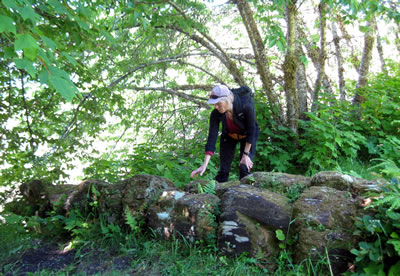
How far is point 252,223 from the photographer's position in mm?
2982

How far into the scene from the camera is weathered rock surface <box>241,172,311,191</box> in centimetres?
354

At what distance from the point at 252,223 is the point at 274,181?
800 millimetres

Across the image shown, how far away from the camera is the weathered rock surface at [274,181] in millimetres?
3544

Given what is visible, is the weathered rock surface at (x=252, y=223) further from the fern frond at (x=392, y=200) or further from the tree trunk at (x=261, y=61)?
the tree trunk at (x=261, y=61)

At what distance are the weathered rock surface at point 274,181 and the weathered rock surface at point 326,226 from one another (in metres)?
0.53

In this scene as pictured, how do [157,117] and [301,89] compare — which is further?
[157,117]

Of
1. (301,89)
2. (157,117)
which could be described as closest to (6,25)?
(301,89)

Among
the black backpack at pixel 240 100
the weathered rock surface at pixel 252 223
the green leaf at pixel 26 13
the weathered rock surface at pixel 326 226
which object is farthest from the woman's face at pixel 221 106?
the green leaf at pixel 26 13

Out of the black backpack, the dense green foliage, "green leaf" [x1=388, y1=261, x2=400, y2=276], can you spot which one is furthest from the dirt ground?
the black backpack

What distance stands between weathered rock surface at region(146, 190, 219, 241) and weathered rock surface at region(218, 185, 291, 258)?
17cm

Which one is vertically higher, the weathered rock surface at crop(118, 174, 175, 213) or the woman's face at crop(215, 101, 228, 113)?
the woman's face at crop(215, 101, 228, 113)

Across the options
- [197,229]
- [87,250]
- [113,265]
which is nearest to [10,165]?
[87,250]

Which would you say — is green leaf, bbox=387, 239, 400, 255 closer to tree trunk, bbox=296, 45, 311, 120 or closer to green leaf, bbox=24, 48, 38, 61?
green leaf, bbox=24, 48, 38, 61

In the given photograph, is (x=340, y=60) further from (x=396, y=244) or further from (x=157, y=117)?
(x=396, y=244)
